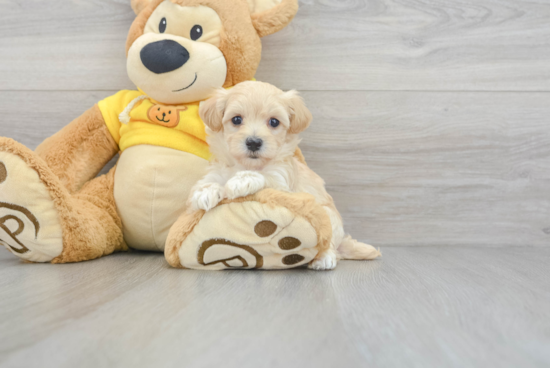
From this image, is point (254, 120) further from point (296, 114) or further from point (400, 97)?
point (400, 97)

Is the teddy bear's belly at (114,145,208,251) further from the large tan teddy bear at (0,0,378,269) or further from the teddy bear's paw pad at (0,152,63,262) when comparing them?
the teddy bear's paw pad at (0,152,63,262)

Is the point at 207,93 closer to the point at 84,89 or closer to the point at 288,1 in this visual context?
the point at 288,1

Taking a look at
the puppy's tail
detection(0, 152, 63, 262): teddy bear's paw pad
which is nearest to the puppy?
the puppy's tail

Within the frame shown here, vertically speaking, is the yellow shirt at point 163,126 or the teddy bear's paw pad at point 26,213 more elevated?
the yellow shirt at point 163,126

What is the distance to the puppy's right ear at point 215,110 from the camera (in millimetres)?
1030

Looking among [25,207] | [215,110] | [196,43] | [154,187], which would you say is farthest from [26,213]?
[196,43]

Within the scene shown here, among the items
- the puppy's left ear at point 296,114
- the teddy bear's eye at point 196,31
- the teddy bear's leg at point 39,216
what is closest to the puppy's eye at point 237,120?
the puppy's left ear at point 296,114

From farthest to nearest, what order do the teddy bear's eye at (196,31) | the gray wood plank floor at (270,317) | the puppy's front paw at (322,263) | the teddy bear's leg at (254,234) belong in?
the teddy bear's eye at (196,31), the puppy's front paw at (322,263), the teddy bear's leg at (254,234), the gray wood plank floor at (270,317)

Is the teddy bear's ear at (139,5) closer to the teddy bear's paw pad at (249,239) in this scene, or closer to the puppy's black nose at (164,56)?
the puppy's black nose at (164,56)

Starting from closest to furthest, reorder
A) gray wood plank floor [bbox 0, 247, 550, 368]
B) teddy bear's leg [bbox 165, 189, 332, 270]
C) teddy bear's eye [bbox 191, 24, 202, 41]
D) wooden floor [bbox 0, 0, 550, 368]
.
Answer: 1. gray wood plank floor [bbox 0, 247, 550, 368]
2. teddy bear's leg [bbox 165, 189, 332, 270]
3. teddy bear's eye [bbox 191, 24, 202, 41]
4. wooden floor [bbox 0, 0, 550, 368]

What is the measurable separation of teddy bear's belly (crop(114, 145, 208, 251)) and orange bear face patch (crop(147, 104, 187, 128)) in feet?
0.27

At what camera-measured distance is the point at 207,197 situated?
38.0 inches

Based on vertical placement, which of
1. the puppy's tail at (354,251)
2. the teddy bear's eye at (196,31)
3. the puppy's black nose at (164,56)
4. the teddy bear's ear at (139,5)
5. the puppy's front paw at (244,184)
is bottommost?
the puppy's tail at (354,251)

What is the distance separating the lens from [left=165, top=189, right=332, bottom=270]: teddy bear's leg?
935 millimetres
